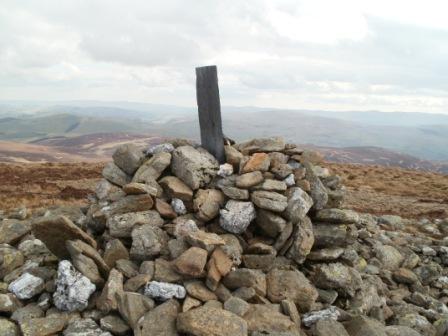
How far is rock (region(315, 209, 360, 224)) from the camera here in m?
12.7

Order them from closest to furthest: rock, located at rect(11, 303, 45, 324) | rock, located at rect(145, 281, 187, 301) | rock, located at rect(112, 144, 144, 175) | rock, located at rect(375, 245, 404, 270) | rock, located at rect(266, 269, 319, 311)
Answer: rock, located at rect(11, 303, 45, 324), rock, located at rect(145, 281, 187, 301), rock, located at rect(266, 269, 319, 311), rock, located at rect(112, 144, 144, 175), rock, located at rect(375, 245, 404, 270)

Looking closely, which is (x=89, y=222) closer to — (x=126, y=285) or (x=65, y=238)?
(x=65, y=238)

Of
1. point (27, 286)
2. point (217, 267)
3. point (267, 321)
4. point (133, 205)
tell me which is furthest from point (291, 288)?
point (27, 286)

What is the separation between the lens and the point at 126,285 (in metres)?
9.87

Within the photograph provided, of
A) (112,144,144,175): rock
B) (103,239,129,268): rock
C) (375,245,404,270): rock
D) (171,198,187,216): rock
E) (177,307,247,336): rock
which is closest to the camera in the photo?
(177,307,247,336): rock

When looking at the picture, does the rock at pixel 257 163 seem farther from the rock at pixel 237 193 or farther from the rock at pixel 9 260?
the rock at pixel 9 260

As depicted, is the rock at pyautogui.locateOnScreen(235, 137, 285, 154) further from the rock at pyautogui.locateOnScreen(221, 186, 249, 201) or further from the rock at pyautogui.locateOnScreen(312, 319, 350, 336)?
the rock at pyautogui.locateOnScreen(312, 319, 350, 336)

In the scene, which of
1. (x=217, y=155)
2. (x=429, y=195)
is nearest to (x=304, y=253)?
(x=217, y=155)

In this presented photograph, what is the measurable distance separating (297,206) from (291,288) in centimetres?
244

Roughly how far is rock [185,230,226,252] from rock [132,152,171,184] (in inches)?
107

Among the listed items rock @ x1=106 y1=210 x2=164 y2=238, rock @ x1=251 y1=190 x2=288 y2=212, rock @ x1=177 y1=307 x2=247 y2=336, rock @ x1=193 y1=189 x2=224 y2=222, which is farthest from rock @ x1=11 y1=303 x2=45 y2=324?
rock @ x1=251 y1=190 x2=288 y2=212

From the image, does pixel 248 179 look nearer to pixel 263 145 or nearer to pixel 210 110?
pixel 263 145

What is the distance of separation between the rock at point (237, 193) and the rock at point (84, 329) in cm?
520

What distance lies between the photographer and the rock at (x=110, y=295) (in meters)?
9.21
